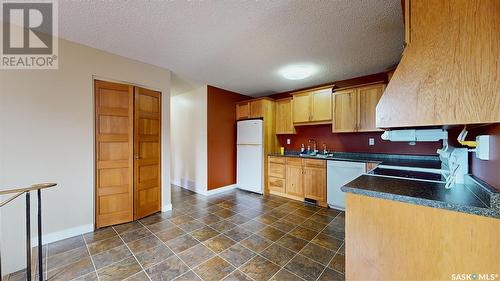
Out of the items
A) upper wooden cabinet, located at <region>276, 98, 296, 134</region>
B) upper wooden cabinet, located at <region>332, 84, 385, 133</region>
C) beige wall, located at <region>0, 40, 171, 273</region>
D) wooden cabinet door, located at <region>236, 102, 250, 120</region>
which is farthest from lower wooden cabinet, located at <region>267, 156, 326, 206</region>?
beige wall, located at <region>0, 40, 171, 273</region>

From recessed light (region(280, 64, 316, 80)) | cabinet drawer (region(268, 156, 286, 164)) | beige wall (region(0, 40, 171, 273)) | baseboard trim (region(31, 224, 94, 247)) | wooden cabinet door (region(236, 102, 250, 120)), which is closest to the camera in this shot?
beige wall (region(0, 40, 171, 273))

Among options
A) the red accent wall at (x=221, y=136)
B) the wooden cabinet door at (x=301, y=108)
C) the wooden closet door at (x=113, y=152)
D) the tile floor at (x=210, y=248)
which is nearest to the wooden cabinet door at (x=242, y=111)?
the red accent wall at (x=221, y=136)

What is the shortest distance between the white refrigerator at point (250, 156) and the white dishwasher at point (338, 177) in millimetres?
1424

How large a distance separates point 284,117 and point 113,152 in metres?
3.30

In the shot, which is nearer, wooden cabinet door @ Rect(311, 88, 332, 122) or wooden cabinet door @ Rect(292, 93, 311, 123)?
wooden cabinet door @ Rect(311, 88, 332, 122)

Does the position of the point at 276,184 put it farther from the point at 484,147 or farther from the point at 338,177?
the point at 484,147

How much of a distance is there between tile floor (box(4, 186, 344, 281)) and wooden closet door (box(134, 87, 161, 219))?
25cm

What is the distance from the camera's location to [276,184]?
13.5 feet

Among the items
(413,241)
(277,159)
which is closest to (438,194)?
(413,241)

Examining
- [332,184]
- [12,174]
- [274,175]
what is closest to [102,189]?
[12,174]

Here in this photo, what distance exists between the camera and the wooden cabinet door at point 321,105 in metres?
3.65

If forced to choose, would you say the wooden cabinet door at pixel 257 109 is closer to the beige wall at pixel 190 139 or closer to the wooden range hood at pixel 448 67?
the beige wall at pixel 190 139

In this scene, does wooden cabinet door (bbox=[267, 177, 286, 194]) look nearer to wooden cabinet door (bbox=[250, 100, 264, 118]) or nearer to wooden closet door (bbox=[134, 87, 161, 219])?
wooden cabinet door (bbox=[250, 100, 264, 118])

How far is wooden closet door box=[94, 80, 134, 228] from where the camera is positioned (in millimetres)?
2549
